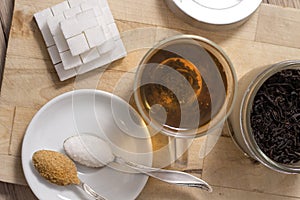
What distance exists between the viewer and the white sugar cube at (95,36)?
93cm

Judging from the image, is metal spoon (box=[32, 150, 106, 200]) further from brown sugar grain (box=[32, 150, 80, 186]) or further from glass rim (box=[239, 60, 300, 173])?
glass rim (box=[239, 60, 300, 173])

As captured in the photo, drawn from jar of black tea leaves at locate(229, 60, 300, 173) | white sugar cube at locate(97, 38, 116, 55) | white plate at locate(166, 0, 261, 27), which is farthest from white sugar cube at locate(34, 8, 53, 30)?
jar of black tea leaves at locate(229, 60, 300, 173)

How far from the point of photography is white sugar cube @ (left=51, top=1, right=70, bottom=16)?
3.12ft

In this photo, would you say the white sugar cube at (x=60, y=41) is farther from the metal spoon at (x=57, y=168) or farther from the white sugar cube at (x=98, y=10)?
the metal spoon at (x=57, y=168)

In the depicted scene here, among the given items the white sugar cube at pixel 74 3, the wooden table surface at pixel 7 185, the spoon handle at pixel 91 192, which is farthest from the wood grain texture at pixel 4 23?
the spoon handle at pixel 91 192

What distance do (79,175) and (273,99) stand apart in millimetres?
342

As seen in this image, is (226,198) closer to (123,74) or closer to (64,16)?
(123,74)

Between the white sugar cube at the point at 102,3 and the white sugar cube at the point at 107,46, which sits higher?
the white sugar cube at the point at 102,3

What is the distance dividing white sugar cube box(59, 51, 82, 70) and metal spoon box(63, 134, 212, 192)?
12 centimetres

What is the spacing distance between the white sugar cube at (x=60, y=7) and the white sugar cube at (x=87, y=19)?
3 cm

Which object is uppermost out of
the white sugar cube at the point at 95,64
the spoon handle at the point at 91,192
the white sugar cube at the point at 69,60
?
the white sugar cube at the point at 69,60

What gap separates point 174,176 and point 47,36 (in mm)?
313

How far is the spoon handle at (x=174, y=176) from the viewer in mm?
937

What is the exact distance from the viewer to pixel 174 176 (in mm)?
940
